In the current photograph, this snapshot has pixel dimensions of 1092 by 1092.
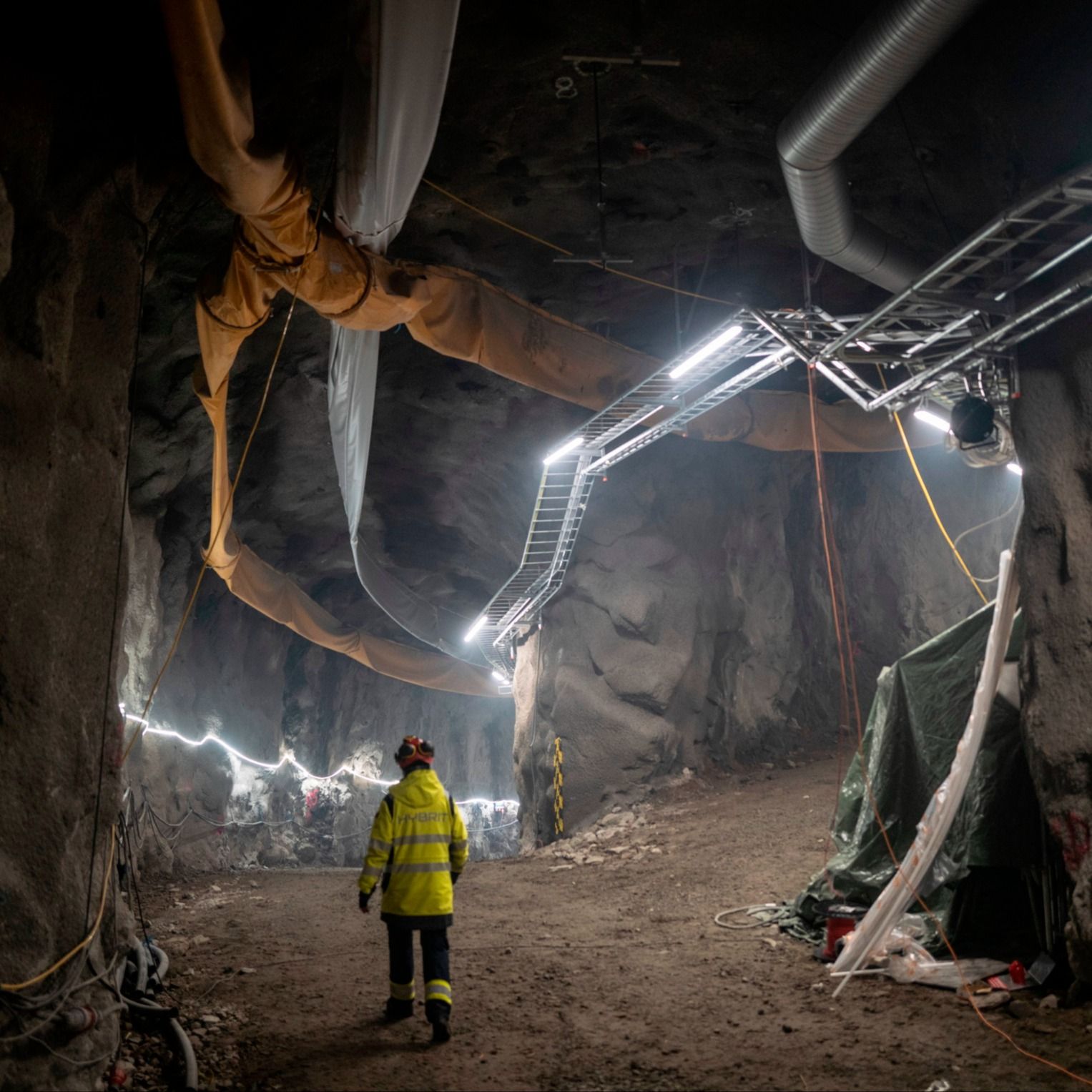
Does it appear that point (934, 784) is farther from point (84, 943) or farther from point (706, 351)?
point (84, 943)

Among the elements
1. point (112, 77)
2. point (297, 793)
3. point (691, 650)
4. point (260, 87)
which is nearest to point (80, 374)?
→ point (112, 77)

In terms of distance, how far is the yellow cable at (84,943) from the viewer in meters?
3.66

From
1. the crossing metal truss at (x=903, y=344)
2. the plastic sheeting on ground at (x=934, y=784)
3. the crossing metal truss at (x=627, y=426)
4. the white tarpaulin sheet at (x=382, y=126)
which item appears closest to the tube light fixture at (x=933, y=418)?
the crossing metal truss at (x=903, y=344)

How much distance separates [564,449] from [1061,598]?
6.72m

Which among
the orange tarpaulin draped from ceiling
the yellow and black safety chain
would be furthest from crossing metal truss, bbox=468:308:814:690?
the yellow and black safety chain

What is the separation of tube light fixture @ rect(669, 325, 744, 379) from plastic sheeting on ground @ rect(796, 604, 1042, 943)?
10.3 ft

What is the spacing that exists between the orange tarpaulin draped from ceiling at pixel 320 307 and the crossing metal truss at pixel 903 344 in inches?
28.7

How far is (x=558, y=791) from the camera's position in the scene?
1316 cm

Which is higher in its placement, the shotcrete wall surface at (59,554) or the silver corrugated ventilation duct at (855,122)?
the silver corrugated ventilation duct at (855,122)

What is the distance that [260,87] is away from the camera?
19.8 ft

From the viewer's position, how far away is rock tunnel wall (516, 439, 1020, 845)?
13.3m

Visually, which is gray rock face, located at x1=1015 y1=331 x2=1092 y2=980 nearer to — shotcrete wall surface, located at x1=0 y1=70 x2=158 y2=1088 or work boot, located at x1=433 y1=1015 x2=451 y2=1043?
work boot, located at x1=433 y1=1015 x2=451 y2=1043

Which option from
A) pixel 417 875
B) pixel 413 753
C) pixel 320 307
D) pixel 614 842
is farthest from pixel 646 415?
pixel 417 875

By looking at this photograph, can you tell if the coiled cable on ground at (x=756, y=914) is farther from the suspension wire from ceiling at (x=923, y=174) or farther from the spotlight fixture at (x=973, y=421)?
the suspension wire from ceiling at (x=923, y=174)
